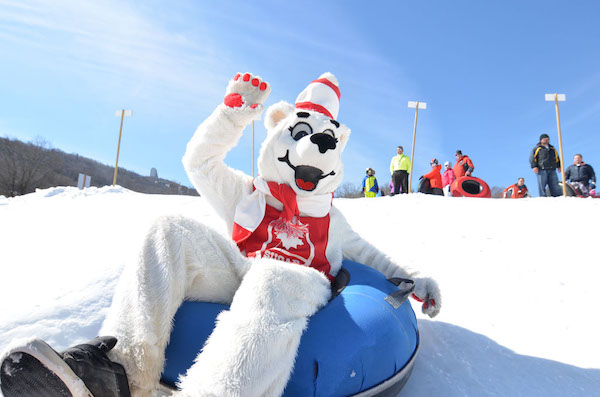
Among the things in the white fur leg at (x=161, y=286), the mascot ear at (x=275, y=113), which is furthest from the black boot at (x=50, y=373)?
the mascot ear at (x=275, y=113)

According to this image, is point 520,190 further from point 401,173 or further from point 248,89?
point 248,89

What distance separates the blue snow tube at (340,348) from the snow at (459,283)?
0.32 meters

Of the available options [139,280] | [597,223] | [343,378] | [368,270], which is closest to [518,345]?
[368,270]

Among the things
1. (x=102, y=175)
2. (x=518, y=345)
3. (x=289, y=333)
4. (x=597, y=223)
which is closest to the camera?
(x=289, y=333)

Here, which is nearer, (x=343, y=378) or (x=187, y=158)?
(x=343, y=378)

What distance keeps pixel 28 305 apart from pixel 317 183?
1666mm

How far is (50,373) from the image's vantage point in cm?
97

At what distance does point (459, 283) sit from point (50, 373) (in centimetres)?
283

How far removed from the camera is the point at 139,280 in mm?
1237

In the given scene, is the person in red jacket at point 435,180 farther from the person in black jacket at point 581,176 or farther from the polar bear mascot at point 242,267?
the polar bear mascot at point 242,267

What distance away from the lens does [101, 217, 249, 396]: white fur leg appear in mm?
1153

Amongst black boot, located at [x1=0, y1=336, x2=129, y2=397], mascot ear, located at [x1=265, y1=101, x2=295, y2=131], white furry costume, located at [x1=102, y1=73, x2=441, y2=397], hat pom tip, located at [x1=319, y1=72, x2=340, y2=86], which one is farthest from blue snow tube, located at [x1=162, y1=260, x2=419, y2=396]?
hat pom tip, located at [x1=319, y1=72, x2=340, y2=86]

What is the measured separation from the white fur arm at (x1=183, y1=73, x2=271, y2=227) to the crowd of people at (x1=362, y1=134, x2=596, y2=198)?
8239 millimetres

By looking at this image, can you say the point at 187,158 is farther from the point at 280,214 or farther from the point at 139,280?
the point at 139,280
